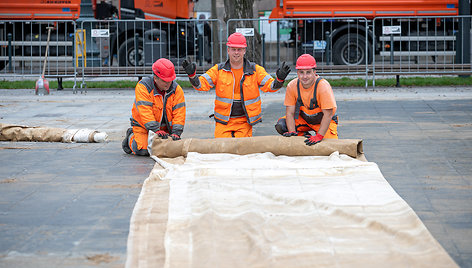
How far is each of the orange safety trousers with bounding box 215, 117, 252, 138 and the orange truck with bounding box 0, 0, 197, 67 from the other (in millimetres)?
11868

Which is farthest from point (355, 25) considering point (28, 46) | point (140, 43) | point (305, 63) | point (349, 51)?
point (305, 63)

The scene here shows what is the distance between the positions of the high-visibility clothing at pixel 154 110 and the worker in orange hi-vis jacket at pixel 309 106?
3.65ft

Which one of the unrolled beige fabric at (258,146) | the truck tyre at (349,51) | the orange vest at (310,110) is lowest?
the unrolled beige fabric at (258,146)

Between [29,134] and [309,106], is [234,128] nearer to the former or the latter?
[309,106]

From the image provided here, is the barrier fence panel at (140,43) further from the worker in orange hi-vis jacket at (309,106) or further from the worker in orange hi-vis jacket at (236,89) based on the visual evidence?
the worker in orange hi-vis jacket at (309,106)

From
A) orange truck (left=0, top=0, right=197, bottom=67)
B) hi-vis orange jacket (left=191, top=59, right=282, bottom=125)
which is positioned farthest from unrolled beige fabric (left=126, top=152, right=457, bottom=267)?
orange truck (left=0, top=0, right=197, bottom=67)

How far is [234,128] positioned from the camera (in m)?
8.39

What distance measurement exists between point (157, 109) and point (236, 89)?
35.4 inches

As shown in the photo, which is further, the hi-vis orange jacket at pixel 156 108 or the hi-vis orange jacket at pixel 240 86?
the hi-vis orange jacket at pixel 240 86

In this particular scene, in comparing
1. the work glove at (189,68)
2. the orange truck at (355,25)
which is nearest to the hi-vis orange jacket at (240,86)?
the work glove at (189,68)

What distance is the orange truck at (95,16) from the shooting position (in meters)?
20.1

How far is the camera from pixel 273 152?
24.7 feet

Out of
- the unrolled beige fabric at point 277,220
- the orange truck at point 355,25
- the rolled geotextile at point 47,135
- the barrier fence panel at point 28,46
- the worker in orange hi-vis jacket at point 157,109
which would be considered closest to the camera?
the unrolled beige fabric at point 277,220

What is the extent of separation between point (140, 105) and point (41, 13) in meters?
15.2
